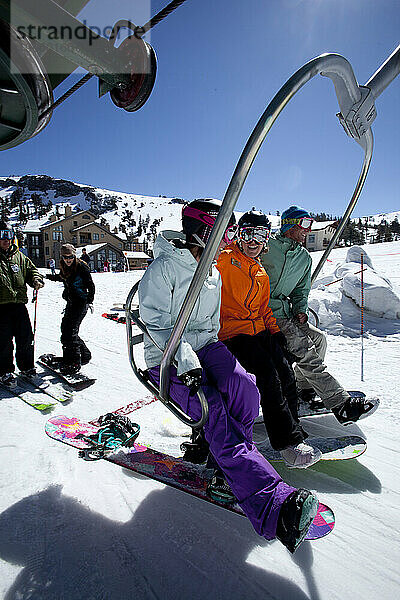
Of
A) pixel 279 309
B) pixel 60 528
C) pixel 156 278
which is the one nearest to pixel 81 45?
pixel 156 278

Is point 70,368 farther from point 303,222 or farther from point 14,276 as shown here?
point 303,222

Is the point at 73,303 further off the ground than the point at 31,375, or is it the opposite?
the point at 73,303

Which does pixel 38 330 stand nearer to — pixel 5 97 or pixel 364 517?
pixel 5 97

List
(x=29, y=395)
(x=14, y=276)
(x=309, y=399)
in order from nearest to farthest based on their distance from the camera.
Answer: (x=309, y=399) < (x=29, y=395) < (x=14, y=276)

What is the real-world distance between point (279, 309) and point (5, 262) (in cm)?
341

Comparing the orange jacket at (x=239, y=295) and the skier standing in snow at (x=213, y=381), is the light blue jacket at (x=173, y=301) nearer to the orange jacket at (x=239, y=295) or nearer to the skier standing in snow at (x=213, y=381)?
the skier standing in snow at (x=213, y=381)

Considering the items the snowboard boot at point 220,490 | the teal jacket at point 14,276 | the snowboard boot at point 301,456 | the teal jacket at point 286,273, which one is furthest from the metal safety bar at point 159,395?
the teal jacket at point 14,276

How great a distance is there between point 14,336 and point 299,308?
3621mm

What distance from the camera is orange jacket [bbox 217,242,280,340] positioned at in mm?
2713

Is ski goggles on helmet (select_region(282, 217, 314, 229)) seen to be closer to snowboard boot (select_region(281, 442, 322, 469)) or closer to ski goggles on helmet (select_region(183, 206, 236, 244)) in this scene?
ski goggles on helmet (select_region(183, 206, 236, 244))

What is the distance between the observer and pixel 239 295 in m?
2.71

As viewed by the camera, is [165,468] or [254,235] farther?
[254,235]

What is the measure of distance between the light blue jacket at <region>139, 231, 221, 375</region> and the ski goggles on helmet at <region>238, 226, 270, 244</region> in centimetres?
65


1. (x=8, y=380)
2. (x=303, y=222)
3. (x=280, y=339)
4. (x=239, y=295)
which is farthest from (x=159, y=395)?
(x=8, y=380)
